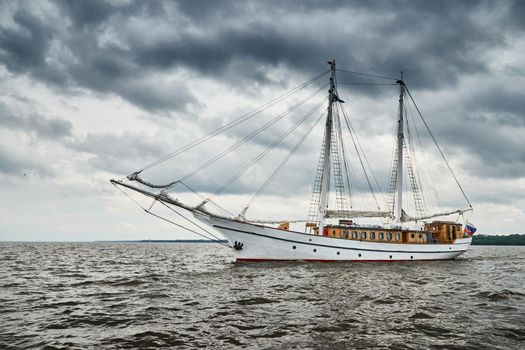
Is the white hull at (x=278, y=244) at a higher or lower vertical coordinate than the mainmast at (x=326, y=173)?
lower

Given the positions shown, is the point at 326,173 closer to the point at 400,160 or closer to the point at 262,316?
the point at 400,160

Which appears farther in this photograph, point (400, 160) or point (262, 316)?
point (400, 160)

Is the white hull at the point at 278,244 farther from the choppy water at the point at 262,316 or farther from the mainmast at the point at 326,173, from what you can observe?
the choppy water at the point at 262,316

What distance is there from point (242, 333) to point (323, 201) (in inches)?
982

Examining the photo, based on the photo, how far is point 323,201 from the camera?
32.7m

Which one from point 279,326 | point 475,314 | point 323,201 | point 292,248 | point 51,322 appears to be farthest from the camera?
point 323,201

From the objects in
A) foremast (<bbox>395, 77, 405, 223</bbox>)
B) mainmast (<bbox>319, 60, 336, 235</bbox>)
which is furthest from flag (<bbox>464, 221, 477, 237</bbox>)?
mainmast (<bbox>319, 60, 336, 235</bbox>)

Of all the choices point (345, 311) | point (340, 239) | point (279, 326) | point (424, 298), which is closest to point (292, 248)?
point (340, 239)

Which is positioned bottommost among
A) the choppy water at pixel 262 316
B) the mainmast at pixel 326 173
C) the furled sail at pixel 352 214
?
the choppy water at pixel 262 316

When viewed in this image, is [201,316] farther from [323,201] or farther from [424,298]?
[323,201]

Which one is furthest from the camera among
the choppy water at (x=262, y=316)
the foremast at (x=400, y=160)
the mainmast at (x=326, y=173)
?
the foremast at (x=400, y=160)

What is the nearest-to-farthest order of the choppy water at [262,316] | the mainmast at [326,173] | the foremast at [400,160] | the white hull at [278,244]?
the choppy water at [262,316] < the white hull at [278,244] < the mainmast at [326,173] < the foremast at [400,160]

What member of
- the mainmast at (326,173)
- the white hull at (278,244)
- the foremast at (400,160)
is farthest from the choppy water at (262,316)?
the foremast at (400,160)

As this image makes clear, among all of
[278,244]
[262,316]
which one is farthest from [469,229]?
[262,316]
